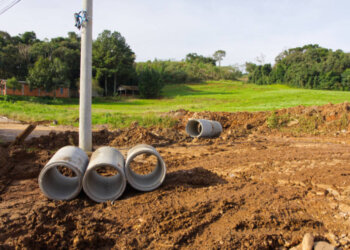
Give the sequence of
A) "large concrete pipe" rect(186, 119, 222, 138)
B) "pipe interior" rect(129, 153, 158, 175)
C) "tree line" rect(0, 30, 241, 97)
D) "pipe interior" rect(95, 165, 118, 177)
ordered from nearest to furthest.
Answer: "pipe interior" rect(95, 165, 118, 177)
"pipe interior" rect(129, 153, 158, 175)
"large concrete pipe" rect(186, 119, 222, 138)
"tree line" rect(0, 30, 241, 97)

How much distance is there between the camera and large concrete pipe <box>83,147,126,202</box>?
488 cm

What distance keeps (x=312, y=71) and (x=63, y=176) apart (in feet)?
218

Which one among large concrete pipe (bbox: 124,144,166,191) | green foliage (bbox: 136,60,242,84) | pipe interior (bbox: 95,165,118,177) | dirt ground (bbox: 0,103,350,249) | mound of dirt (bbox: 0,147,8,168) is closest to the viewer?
dirt ground (bbox: 0,103,350,249)

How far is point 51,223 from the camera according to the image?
4.11 meters

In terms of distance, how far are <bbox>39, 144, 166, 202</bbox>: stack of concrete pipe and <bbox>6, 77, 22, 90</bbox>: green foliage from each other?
3907 centimetres

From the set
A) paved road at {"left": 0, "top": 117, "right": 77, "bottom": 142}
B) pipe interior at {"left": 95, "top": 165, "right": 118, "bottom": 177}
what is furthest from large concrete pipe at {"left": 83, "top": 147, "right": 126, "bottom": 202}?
paved road at {"left": 0, "top": 117, "right": 77, "bottom": 142}

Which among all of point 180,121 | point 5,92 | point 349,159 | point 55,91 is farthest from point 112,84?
point 349,159

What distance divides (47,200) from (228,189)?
340 centimetres

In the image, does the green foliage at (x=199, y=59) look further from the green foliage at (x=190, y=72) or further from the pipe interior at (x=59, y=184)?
the pipe interior at (x=59, y=184)

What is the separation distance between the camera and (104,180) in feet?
19.0

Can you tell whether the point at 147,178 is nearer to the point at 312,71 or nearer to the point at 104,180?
the point at 104,180

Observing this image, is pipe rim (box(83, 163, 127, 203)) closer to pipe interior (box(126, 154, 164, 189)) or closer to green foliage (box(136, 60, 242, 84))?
pipe interior (box(126, 154, 164, 189))

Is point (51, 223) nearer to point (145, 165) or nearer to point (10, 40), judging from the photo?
point (145, 165)

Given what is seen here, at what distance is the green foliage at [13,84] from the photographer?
3828 cm
